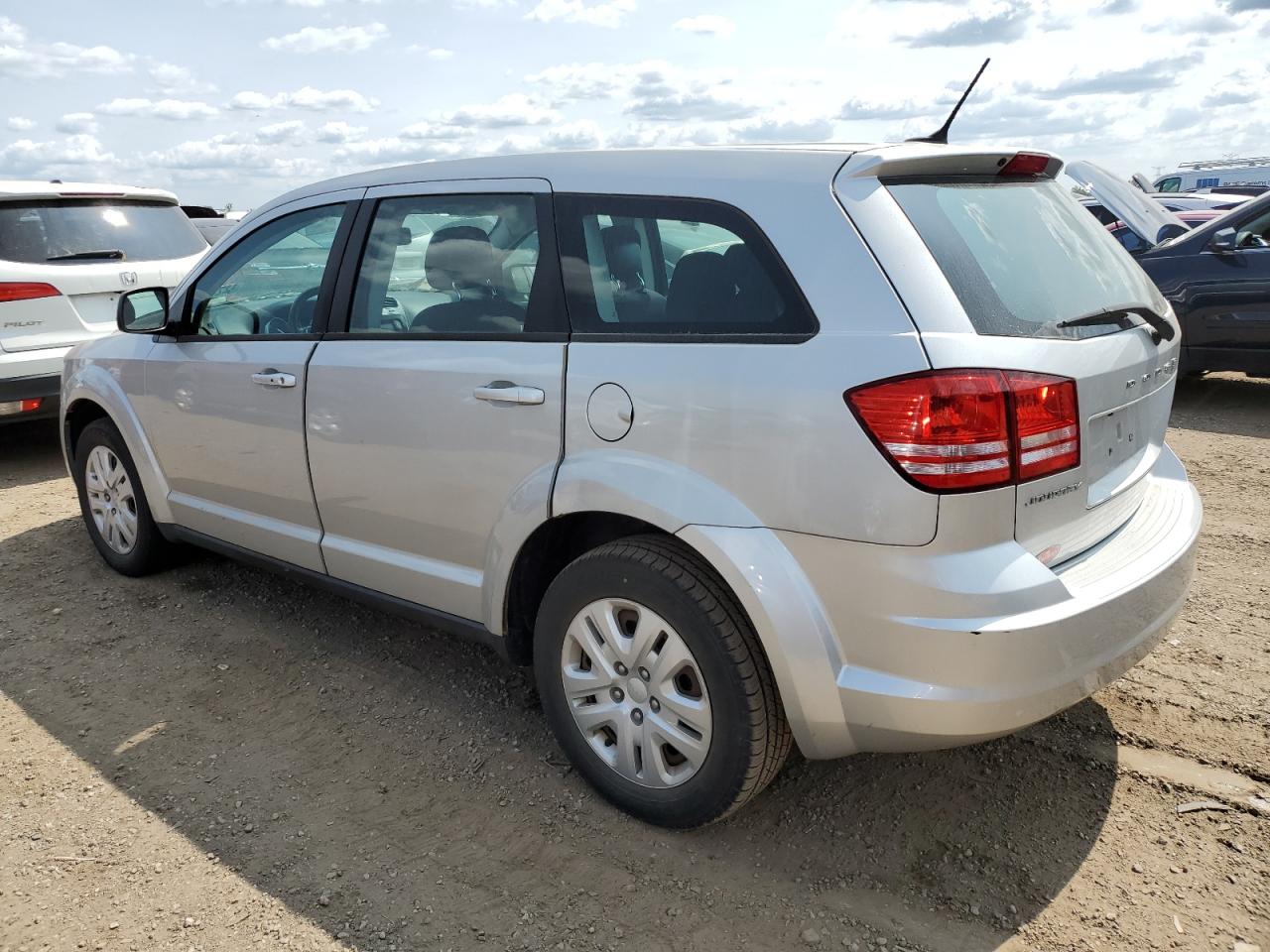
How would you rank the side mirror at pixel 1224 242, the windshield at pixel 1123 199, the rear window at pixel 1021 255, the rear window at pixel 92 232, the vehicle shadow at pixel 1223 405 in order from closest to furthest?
the rear window at pixel 1021 255 → the windshield at pixel 1123 199 → the rear window at pixel 92 232 → the vehicle shadow at pixel 1223 405 → the side mirror at pixel 1224 242

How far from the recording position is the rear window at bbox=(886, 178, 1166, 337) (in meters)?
2.32

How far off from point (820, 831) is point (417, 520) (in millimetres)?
1503

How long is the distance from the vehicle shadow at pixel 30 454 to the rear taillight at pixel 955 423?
6214mm

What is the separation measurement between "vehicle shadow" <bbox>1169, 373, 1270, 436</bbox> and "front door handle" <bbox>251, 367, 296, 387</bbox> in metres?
5.84

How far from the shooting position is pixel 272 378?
3572 millimetres

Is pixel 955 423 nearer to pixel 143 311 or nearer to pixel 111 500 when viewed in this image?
pixel 143 311

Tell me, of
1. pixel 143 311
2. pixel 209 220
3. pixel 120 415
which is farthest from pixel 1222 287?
pixel 209 220

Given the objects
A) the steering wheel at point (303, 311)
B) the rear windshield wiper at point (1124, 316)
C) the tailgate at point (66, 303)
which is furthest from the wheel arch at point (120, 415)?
the rear windshield wiper at point (1124, 316)

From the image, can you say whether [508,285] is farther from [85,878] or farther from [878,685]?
[85,878]

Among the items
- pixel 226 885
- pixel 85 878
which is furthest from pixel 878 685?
pixel 85 878

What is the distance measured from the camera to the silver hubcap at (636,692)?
102 inches

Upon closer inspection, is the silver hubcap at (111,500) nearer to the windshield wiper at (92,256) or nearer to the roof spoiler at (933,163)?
the windshield wiper at (92,256)

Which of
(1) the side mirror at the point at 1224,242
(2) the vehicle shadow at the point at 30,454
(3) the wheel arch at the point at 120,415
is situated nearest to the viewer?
(3) the wheel arch at the point at 120,415

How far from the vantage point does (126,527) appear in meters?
4.69
